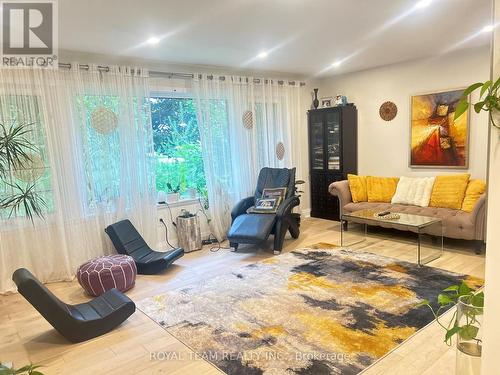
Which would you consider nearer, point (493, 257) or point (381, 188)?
point (493, 257)

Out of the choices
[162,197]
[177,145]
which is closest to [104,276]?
[162,197]

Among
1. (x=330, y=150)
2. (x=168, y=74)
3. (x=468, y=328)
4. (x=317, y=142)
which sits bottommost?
(x=468, y=328)

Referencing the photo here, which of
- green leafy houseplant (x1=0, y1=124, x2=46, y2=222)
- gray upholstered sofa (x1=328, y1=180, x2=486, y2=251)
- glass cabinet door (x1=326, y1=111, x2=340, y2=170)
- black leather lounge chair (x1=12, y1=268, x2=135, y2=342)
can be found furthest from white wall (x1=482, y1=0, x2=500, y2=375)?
glass cabinet door (x1=326, y1=111, x2=340, y2=170)

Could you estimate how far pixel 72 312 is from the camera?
275 centimetres

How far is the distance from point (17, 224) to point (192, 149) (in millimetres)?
2321

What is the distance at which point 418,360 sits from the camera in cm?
223

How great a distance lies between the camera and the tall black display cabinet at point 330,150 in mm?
5754

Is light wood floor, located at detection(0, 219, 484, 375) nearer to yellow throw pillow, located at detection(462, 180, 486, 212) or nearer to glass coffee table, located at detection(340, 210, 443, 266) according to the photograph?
glass coffee table, located at detection(340, 210, 443, 266)

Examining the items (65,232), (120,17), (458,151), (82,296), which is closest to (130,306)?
(82,296)

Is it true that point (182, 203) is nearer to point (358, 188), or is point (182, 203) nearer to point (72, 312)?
point (72, 312)

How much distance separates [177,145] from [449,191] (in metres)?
3.64

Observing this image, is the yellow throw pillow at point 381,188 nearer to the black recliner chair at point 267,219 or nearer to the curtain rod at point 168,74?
the black recliner chair at point 267,219

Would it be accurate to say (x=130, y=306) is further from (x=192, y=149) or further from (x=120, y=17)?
(x=192, y=149)

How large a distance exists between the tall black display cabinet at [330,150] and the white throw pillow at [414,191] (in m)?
0.94
